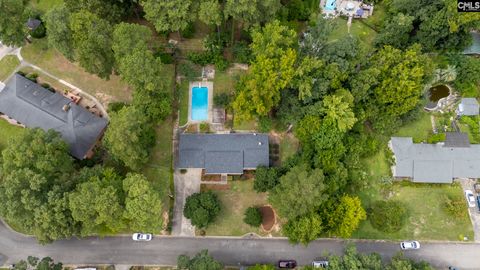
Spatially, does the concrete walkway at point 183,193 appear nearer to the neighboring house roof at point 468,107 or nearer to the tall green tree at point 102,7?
the tall green tree at point 102,7

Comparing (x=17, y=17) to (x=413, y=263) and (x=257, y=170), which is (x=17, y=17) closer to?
(x=257, y=170)

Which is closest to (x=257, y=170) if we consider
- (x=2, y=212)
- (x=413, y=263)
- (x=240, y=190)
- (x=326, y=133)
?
(x=240, y=190)

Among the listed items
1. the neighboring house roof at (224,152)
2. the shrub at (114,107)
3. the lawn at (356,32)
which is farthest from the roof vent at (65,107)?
the lawn at (356,32)

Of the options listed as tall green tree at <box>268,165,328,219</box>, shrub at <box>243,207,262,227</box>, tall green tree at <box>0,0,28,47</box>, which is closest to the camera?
tall green tree at <box>268,165,328,219</box>

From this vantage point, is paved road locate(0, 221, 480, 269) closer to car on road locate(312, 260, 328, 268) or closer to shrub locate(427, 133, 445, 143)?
car on road locate(312, 260, 328, 268)

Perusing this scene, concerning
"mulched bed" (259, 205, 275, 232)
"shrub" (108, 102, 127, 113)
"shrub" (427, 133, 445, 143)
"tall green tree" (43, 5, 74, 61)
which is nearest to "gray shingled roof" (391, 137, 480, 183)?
"shrub" (427, 133, 445, 143)

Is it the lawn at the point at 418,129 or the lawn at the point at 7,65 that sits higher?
the lawn at the point at 7,65
